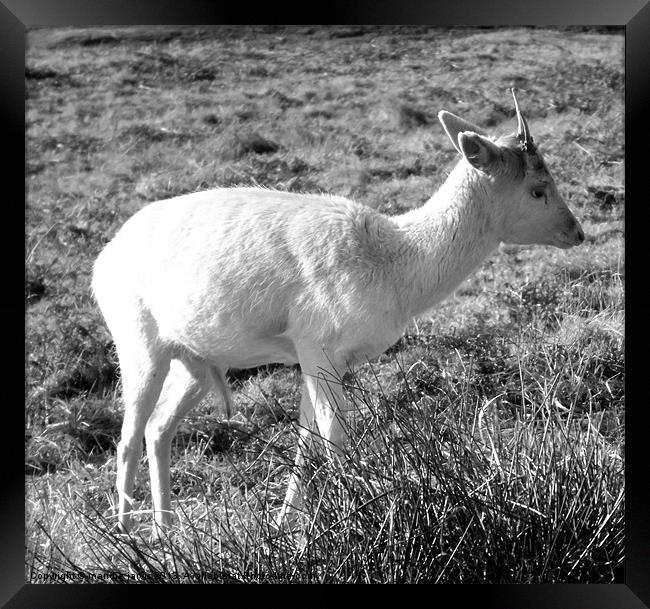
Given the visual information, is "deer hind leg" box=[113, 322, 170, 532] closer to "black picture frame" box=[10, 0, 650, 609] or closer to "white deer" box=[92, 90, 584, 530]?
"white deer" box=[92, 90, 584, 530]

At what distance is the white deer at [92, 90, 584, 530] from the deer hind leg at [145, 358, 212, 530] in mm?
172

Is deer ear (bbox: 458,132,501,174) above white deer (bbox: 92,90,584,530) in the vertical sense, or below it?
above

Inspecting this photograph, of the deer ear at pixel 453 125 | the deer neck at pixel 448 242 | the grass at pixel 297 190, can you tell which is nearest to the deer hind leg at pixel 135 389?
the grass at pixel 297 190

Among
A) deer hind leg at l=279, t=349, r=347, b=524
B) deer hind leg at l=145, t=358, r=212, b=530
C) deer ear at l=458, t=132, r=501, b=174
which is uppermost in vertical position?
deer ear at l=458, t=132, r=501, b=174

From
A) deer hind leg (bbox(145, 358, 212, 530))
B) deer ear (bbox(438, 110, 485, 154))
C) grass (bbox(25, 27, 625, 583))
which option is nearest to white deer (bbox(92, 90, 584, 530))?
deer ear (bbox(438, 110, 485, 154))

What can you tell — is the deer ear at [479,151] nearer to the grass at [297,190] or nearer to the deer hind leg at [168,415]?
the grass at [297,190]

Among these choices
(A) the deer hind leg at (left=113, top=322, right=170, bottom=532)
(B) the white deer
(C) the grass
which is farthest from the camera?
(A) the deer hind leg at (left=113, top=322, right=170, bottom=532)

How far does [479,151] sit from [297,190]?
204 cm

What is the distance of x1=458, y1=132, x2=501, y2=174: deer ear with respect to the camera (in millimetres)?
5112

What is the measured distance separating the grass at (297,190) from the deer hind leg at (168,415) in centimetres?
18
